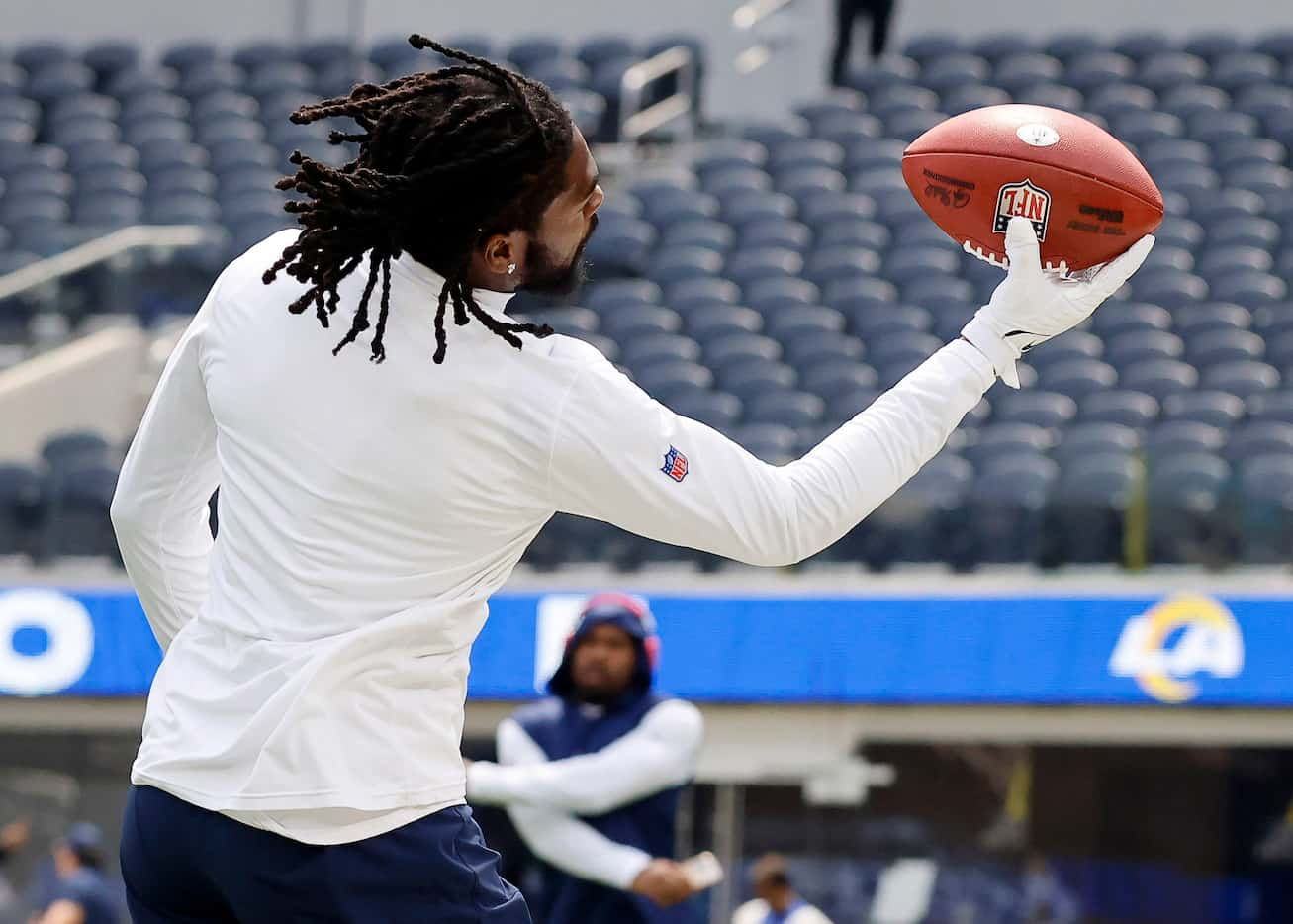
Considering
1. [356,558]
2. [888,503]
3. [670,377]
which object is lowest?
[670,377]

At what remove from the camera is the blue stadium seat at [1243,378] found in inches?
393

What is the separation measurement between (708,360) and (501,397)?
8543mm

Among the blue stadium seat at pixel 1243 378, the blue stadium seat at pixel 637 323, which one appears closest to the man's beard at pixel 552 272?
the blue stadium seat at pixel 1243 378

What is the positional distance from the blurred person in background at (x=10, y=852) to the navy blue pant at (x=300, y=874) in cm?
732

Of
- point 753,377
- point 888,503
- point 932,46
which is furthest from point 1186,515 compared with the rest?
point 932,46

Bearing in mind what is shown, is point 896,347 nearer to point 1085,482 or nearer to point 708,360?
point 708,360

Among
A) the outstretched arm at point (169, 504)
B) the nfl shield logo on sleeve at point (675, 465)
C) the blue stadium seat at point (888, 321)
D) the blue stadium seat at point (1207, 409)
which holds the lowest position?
the blue stadium seat at point (888, 321)

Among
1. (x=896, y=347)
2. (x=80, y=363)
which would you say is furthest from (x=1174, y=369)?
(x=80, y=363)

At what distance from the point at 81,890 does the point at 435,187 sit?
6.36 metres

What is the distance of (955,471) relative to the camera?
339 inches

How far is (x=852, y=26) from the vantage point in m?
15.1

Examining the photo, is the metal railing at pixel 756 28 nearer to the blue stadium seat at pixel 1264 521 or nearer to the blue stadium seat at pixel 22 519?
the blue stadium seat at pixel 22 519

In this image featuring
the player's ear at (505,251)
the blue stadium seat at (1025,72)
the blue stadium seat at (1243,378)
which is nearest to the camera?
the player's ear at (505,251)

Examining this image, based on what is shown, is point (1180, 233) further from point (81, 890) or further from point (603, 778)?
point (603, 778)
